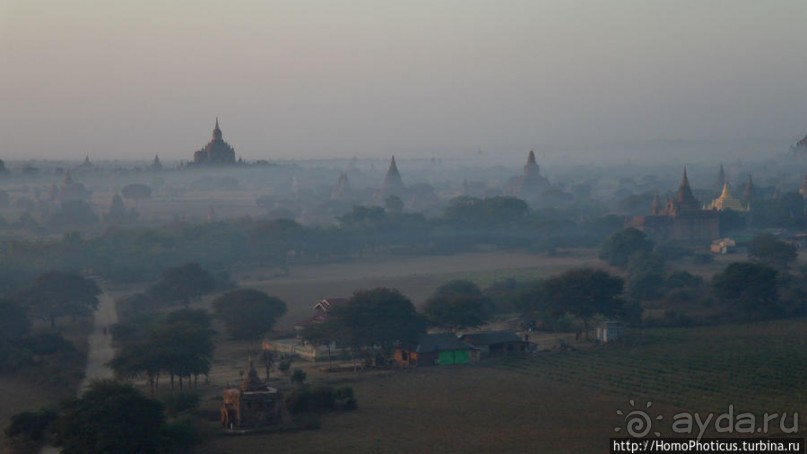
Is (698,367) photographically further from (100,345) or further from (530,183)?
(530,183)

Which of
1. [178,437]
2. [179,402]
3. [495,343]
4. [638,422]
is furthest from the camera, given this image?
[495,343]

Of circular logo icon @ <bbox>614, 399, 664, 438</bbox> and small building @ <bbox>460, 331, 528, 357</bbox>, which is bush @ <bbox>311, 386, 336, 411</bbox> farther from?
small building @ <bbox>460, 331, 528, 357</bbox>

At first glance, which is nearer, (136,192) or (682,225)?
(682,225)

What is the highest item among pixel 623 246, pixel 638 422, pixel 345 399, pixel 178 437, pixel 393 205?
pixel 393 205

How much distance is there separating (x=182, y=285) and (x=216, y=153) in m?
72.2

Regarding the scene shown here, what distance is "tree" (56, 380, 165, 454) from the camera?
→ 2227 centimetres

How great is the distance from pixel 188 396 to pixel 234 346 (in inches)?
406

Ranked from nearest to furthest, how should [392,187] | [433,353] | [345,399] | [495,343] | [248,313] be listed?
[345,399] → [433,353] → [495,343] → [248,313] → [392,187]

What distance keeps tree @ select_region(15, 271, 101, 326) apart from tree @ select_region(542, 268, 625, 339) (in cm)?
1618

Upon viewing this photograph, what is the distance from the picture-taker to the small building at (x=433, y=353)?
33062 mm

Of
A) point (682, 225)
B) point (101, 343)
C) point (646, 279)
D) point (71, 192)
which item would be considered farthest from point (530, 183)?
point (101, 343)

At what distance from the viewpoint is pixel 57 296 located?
42031mm

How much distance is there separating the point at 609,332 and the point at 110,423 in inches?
697

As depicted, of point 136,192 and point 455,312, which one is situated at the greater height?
point 136,192
